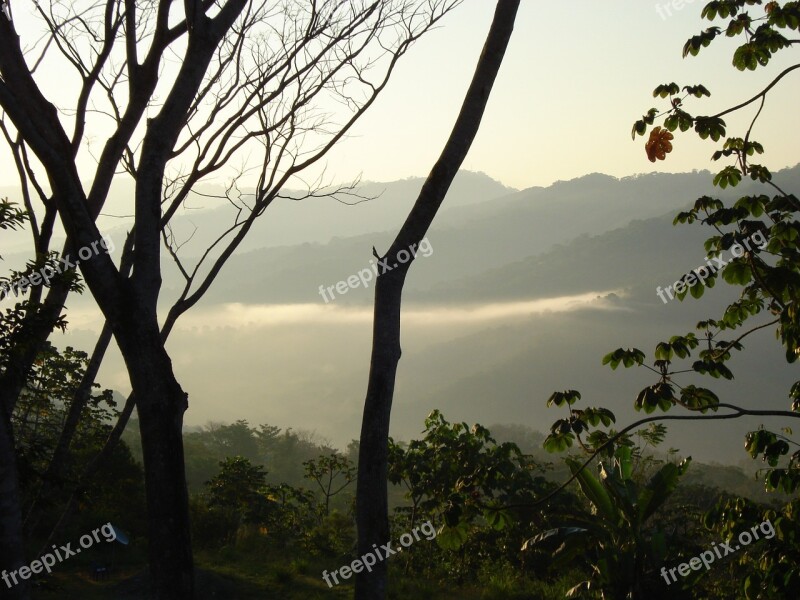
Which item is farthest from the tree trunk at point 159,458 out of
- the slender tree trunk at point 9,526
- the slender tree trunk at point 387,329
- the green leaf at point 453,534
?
the green leaf at point 453,534

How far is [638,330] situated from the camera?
12325 centimetres

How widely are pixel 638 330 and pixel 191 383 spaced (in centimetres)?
8448

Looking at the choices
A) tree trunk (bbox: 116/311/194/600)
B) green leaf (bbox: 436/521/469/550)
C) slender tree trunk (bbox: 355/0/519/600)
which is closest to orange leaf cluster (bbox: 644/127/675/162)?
slender tree trunk (bbox: 355/0/519/600)

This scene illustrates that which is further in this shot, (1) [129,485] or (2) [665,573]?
(1) [129,485]

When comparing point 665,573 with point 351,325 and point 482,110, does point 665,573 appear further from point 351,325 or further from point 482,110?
point 351,325

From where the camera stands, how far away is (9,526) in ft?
10.5

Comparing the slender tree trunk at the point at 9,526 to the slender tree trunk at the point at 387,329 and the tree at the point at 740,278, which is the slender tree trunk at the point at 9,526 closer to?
the slender tree trunk at the point at 387,329

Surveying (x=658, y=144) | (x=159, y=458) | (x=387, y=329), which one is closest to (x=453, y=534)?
(x=387, y=329)

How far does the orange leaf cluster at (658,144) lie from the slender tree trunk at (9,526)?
3233mm

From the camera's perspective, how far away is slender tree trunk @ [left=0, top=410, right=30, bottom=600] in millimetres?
3186

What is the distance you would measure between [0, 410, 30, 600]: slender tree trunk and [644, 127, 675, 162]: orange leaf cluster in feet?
10.6

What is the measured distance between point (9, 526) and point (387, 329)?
199cm

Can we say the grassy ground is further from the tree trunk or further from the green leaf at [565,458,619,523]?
the tree trunk

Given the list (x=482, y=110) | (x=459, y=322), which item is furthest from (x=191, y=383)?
(x=482, y=110)
